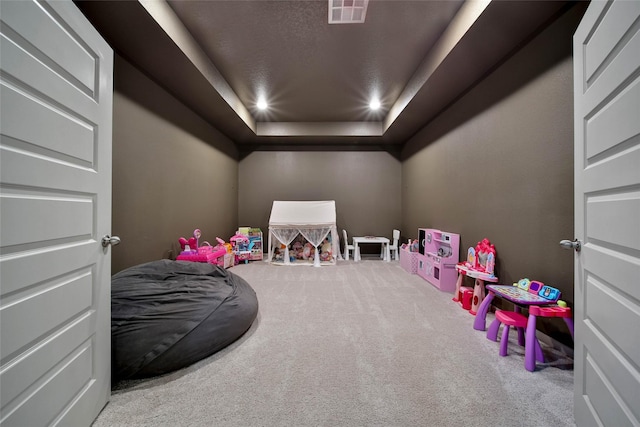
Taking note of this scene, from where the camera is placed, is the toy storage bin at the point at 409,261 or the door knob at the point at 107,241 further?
the toy storage bin at the point at 409,261

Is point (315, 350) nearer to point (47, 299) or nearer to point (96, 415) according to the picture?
point (96, 415)

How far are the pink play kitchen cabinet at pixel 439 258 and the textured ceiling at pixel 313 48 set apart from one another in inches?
71.8

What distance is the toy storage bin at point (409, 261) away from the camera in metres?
3.42

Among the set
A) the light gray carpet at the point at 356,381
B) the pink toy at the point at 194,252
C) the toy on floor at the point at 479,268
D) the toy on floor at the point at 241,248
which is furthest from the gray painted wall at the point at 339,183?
the light gray carpet at the point at 356,381

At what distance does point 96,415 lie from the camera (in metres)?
1.04

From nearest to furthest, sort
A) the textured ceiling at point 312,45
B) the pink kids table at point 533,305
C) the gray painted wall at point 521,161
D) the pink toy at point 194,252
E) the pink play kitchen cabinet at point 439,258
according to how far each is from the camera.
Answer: the pink kids table at point 533,305
the gray painted wall at point 521,161
the textured ceiling at point 312,45
the pink play kitchen cabinet at point 439,258
the pink toy at point 194,252

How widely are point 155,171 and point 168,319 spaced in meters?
Result: 1.89

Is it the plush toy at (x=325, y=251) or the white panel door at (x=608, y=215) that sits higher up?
the white panel door at (x=608, y=215)

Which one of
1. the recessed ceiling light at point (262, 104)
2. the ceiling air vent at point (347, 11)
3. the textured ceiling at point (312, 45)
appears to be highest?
the recessed ceiling light at point (262, 104)

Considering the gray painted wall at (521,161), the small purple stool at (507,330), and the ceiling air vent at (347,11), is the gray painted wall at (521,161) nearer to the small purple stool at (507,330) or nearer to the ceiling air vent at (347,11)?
the small purple stool at (507,330)

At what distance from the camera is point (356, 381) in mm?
1264

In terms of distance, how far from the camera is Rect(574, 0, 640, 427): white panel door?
729 millimetres

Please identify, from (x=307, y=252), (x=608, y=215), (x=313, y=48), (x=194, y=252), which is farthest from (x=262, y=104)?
(x=608, y=215)

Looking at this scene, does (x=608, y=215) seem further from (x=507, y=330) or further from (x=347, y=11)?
(x=347, y=11)
